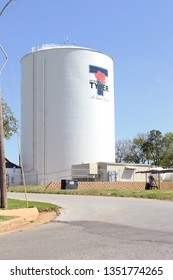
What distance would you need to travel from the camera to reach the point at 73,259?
7926 millimetres

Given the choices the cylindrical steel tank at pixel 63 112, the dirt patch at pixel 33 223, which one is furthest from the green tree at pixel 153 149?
the dirt patch at pixel 33 223

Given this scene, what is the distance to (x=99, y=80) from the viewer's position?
6228 centimetres

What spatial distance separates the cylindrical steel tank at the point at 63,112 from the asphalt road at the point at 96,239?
4180 centimetres

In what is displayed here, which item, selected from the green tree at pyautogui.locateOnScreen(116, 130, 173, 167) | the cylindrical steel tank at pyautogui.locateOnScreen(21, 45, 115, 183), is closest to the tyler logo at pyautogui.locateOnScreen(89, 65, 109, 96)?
the cylindrical steel tank at pyautogui.locateOnScreen(21, 45, 115, 183)

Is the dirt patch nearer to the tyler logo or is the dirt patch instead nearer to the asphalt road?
the asphalt road

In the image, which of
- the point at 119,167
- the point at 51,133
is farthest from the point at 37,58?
the point at 119,167

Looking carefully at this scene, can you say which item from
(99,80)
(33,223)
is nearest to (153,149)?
(99,80)

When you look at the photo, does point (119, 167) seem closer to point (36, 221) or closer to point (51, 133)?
point (51, 133)

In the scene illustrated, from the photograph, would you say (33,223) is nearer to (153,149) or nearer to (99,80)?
(99,80)

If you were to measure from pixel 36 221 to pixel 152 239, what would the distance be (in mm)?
5964

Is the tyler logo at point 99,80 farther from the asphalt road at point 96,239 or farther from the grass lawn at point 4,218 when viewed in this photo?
the grass lawn at point 4,218

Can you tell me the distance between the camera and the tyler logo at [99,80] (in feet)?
202

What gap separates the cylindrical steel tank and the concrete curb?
4067 cm
